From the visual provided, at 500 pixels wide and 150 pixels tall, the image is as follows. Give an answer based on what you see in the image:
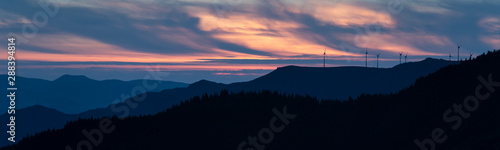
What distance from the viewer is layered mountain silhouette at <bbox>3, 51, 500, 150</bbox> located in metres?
74.8

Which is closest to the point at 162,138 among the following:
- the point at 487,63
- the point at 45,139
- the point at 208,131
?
the point at 208,131

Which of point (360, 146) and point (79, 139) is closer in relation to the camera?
point (360, 146)

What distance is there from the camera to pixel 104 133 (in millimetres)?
104750

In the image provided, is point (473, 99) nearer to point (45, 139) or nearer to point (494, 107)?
point (494, 107)

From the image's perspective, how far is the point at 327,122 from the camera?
96.2 meters

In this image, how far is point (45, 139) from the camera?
4200 inches

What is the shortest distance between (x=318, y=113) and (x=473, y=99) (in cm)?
3202

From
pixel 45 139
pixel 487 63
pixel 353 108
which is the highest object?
pixel 487 63

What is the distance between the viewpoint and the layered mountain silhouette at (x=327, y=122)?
74.8 m

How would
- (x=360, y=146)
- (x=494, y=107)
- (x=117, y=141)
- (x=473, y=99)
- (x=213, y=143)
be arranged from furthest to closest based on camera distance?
(x=117, y=141) → (x=213, y=143) → (x=360, y=146) → (x=473, y=99) → (x=494, y=107)

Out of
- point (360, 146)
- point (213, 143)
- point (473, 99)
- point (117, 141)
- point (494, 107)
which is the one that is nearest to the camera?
point (494, 107)

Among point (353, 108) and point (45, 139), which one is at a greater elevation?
point (353, 108)

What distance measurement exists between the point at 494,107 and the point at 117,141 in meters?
68.2

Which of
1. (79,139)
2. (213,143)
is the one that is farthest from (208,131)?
(79,139)
